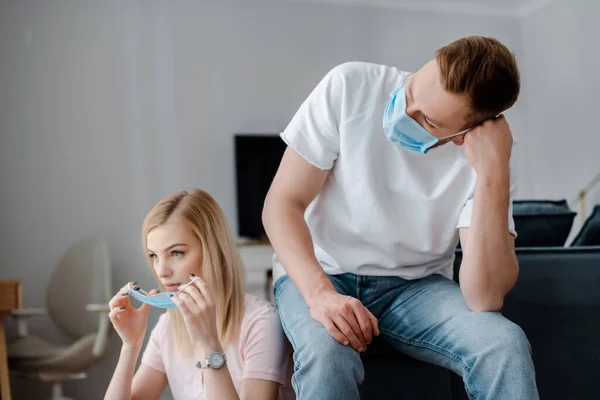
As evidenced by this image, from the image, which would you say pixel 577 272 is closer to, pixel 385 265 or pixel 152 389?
pixel 385 265

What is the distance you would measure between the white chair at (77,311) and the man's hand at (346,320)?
2.14m

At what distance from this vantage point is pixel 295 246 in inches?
42.9

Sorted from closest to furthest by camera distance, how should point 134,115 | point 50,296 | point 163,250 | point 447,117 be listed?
point 447,117
point 163,250
point 50,296
point 134,115

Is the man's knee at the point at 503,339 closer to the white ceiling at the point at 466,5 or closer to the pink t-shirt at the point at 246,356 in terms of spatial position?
the pink t-shirt at the point at 246,356

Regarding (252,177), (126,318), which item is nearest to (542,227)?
(126,318)

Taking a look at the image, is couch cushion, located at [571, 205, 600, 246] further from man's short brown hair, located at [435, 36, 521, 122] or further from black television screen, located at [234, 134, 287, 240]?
black television screen, located at [234, 134, 287, 240]

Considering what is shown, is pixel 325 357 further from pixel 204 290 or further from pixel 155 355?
pixel 155 355

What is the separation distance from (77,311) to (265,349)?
8.09 ft

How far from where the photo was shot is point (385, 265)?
3.84ft

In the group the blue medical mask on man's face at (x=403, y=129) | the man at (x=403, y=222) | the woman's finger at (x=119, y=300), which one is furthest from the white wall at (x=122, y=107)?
the blue medical mask on man's face at (x=403, y=129)

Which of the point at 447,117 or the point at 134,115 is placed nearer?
the point at 447,117

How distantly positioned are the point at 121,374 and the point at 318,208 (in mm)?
560

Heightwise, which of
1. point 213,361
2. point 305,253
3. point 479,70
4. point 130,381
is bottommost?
point 130,381

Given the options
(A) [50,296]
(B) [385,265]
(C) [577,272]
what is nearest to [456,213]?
(B) [385,265]
